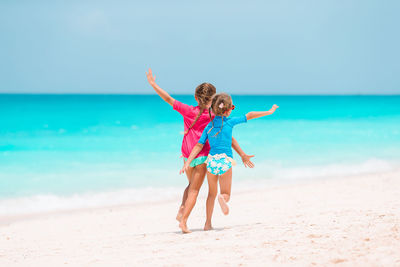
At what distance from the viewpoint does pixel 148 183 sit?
33.0 ft

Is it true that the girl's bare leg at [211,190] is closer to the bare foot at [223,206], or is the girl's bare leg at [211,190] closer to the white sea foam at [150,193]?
the bare foot at [223,206]

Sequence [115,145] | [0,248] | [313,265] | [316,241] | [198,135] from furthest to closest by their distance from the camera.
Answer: [115,145] < [0,248] < [198,135] < [316,241] < [313,265]

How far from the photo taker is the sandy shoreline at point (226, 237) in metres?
3.45

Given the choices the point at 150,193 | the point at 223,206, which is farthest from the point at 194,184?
the point at 150,193

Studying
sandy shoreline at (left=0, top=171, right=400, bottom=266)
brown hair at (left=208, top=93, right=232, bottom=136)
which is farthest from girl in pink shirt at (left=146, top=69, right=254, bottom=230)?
sandy shoreline at (left=0, top=171, right=400, bottom=266)

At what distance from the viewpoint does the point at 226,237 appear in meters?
4.14

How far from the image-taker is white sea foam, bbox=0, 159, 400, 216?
8297 mm

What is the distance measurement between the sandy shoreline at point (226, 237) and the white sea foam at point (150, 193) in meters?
1.01

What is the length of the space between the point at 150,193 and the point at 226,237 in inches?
203

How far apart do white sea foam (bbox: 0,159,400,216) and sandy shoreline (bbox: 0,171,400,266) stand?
3.32 feet

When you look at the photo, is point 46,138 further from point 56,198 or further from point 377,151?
point 377,151

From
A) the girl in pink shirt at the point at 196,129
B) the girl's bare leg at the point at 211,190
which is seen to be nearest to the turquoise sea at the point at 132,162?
the girl's bare leg at the point at 211,190

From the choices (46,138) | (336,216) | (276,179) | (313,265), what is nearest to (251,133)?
(46,138)

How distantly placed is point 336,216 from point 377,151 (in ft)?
37.1
